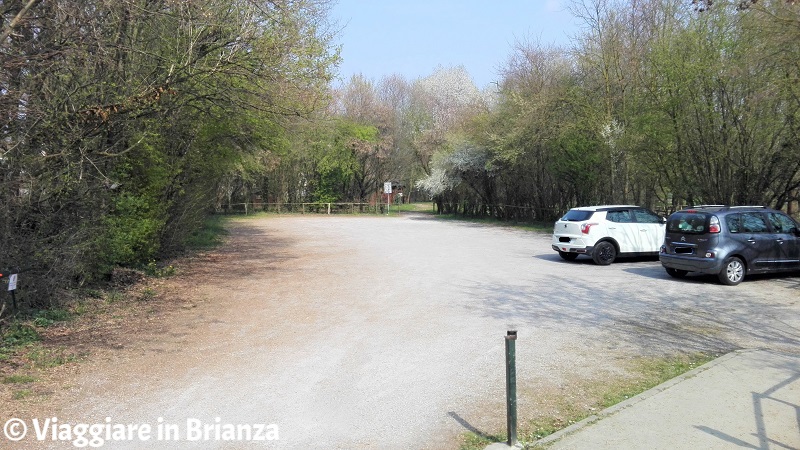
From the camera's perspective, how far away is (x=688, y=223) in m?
12.8

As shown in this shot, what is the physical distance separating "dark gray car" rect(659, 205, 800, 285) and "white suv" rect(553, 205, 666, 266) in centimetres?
295

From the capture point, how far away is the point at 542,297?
36.7 feet

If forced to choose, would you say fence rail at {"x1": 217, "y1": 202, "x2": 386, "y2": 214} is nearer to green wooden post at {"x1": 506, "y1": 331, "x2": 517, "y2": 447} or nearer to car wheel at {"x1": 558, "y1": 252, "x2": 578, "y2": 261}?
car wheel at {"x1": 558, "y1": 252, "x2": 578, "y2": 261}

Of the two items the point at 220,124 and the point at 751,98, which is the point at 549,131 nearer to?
the point at 751,98

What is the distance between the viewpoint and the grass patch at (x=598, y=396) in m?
4.86

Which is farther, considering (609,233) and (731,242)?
(609,233)

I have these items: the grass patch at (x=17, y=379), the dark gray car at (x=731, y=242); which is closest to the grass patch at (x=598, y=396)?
the grass patch at (x=17, y=379)

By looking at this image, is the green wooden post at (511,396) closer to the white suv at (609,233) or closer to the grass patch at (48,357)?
the grass patch at (48,357)

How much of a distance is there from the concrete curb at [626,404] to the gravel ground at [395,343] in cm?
48

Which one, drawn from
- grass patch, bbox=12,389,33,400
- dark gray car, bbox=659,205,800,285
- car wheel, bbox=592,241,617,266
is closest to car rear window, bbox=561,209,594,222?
car wheel, bbox=592,241,617,266

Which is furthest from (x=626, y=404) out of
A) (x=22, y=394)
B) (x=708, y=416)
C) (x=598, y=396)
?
(x=22, y=394)

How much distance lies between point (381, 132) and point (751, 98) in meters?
42.4

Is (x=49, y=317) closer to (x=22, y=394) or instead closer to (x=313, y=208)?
(x=22, y=394)

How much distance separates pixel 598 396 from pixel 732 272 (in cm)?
830
